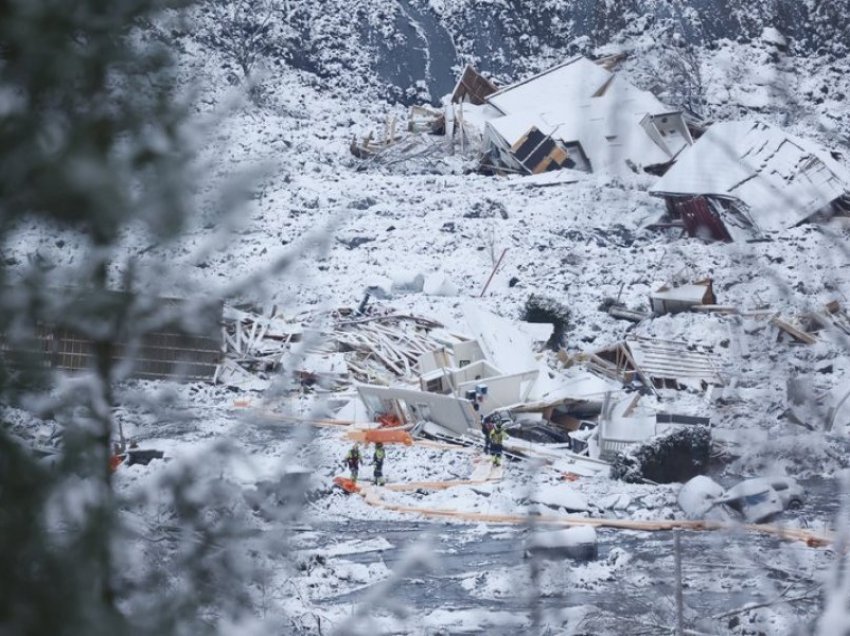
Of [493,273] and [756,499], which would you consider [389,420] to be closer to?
[756,499]

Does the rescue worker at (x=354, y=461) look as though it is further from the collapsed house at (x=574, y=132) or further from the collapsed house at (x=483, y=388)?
the collapsed house at (x=574, y=132)

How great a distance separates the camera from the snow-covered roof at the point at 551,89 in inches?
669

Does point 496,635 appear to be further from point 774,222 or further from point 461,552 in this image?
point 774,222

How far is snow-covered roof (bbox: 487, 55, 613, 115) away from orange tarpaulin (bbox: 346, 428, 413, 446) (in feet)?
27.2

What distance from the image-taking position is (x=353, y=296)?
1254 centimetres

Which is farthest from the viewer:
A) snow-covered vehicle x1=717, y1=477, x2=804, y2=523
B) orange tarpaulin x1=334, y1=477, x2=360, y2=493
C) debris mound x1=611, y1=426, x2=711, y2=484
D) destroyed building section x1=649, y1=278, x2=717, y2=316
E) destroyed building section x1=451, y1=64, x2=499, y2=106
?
destroyed building section x1=451, y1=64, x2=499, y2=106

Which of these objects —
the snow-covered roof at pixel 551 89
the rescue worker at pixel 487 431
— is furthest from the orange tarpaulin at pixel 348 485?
the snow-covered roof at pixel 551 89

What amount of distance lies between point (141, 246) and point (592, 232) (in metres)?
13.0

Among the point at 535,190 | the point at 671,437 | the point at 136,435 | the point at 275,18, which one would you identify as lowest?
the point at 671,437

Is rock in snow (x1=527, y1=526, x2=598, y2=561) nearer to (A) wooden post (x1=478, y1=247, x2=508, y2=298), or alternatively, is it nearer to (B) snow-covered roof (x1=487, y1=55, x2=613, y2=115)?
(A) wooden post (x1=478, y1=247, x2=508, y2=298)

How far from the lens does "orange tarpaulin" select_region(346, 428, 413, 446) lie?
366 inches

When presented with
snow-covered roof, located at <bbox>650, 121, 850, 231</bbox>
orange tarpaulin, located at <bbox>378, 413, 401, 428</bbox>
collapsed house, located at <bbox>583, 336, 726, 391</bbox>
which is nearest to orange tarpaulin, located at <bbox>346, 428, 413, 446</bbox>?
orange tarpaulin, located at <bbox>378, 413, 401, 428</bbox>

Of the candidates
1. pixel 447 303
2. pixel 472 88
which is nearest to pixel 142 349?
pixel 447 303

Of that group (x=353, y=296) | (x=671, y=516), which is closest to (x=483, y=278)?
(x=353, y=296)
